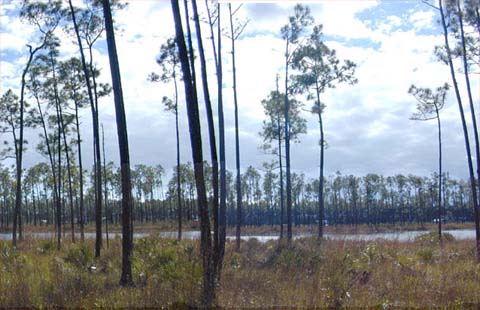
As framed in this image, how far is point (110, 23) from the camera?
515 inches

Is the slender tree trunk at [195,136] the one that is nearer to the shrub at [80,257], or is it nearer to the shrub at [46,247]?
the shrub at [80,257]

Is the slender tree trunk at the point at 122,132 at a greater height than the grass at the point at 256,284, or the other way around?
the slender tree trunk at the point at 122,132

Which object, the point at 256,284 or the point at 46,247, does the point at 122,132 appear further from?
the point at 46,247

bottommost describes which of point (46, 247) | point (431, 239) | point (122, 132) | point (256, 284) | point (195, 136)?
point (431, 239)

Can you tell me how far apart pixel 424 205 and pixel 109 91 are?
79567 millimetres

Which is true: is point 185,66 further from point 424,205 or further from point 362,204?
point 362,204

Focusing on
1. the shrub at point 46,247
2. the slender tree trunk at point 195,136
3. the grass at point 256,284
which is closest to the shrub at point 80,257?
the grass at point 256,284

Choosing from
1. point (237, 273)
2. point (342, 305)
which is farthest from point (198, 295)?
point (237, 273)

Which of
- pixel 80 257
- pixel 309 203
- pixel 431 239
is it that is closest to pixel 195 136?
pixel 80 257

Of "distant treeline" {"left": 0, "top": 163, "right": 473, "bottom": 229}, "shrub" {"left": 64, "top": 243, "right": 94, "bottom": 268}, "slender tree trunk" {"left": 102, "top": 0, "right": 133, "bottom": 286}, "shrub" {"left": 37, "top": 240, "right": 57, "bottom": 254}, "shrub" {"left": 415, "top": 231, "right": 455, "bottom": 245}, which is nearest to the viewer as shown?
"slender tree trunk" {"left": 102, "top": 0, "right": 133, "bottom": 286}

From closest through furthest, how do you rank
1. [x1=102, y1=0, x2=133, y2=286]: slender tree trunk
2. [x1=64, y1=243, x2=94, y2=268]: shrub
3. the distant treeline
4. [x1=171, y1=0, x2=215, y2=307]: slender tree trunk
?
[x1=171, y1=0, x2=215, y2=307]: slender tree trunk
[x1=102, y1=0, x2=133, y2=286]: slender tree trunk
[x1=64, y1=243, x2=94, y2=268]: shrub
the distant treeline

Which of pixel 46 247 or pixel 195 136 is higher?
pixel 195 136

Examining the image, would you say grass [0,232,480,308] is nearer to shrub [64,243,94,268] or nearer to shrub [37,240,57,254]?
shrub [64,243,94,268]

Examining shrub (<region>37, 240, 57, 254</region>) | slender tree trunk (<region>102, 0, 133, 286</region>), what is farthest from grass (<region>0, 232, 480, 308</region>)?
shrub (<region>37, 240, 57, 254</region>)
